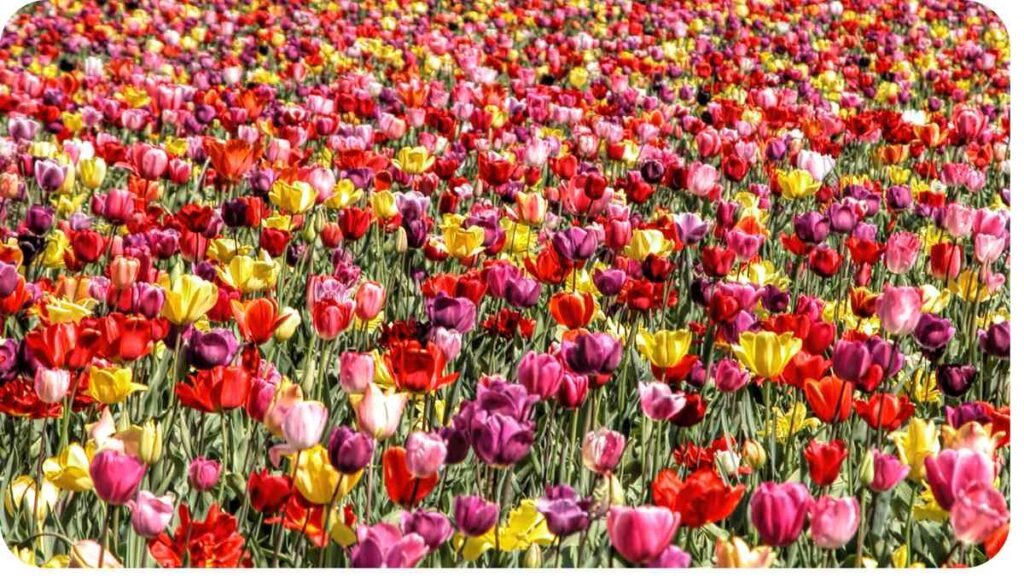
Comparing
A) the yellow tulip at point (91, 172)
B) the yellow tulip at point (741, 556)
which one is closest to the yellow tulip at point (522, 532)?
the yellow tulip at point (741, 556)

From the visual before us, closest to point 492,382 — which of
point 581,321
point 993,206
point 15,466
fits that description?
point 581,321

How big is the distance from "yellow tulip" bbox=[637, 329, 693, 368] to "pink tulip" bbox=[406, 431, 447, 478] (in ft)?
2.16

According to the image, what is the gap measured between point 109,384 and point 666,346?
100 cm

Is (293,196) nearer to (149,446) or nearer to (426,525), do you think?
(149,446)

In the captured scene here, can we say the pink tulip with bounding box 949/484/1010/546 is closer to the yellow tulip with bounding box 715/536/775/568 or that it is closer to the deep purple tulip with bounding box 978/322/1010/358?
the yellow tulip with bounding box 715/536/775/568

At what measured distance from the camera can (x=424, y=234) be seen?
3404 mm

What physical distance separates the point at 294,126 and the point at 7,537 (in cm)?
→ 306

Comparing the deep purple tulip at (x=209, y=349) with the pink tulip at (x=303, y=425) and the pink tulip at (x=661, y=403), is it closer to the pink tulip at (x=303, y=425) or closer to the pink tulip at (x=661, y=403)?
the pink tulip at (x=303, y=425)

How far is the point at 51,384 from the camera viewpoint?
2189 mm

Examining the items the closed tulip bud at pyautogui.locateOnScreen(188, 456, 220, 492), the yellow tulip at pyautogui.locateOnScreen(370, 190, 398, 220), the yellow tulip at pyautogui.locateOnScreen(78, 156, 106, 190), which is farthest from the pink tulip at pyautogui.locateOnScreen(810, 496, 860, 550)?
the yellow tulip at pyautogui.locateOnScreen(78, 156, 106, 190)

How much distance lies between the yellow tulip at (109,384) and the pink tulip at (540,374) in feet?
2.39

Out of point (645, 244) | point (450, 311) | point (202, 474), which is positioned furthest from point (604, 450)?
point (645, 244)

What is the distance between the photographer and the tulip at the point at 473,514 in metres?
1.69

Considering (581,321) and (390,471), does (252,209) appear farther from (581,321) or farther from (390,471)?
(390,471)
